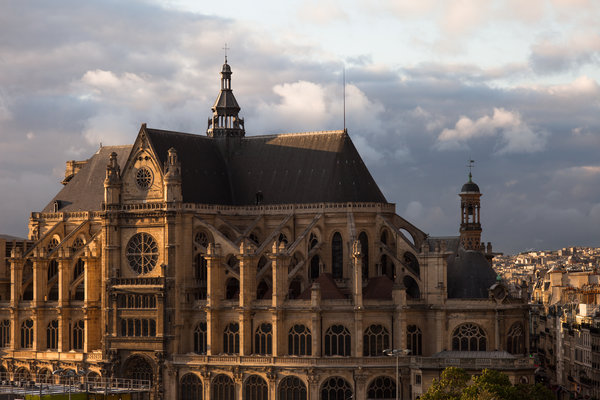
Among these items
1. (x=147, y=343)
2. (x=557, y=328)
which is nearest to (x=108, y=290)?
(x=147, y=343)

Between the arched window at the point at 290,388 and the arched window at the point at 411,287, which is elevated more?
the arched window at the point at 411,287

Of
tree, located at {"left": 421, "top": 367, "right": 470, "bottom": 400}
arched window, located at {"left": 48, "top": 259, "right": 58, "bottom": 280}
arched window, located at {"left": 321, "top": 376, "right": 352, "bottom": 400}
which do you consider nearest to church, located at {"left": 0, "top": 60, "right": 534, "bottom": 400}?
arched window, located at {"left": 321, "top": 376, "right": 352, "bottom": 400}

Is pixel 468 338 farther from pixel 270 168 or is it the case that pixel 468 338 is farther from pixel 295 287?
pixel 270 168

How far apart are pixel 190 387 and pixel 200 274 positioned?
12673mm

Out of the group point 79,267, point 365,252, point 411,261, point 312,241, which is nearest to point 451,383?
point 411,261

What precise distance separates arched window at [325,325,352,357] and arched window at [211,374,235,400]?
36.7 ft

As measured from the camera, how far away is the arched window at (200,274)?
502 ft

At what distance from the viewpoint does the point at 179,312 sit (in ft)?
495

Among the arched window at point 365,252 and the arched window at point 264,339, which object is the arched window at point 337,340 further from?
the arched window at point 365,252

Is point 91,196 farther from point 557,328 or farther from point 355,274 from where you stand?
point 557,328

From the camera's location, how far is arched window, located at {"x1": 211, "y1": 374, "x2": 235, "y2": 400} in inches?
5780

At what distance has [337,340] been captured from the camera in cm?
14338

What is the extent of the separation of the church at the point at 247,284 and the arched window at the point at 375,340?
7.1 inches

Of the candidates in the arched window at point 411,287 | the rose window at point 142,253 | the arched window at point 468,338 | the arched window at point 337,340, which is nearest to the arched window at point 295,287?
the arched window at point 337,340
